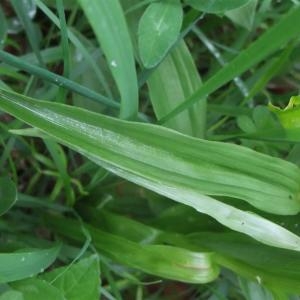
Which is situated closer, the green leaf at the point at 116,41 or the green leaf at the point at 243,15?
the green leaf at the point at 116,41

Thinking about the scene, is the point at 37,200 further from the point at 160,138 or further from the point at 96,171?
the point at 160,138

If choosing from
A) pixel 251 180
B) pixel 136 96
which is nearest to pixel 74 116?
pixel 136 96

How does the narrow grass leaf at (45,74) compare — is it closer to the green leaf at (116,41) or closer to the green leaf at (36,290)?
the green leaf at (116,41)

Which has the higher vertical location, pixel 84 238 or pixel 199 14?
pixel 199 14

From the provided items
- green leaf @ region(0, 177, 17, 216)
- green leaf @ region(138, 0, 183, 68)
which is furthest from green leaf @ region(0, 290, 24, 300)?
green leaf @ region(138, 0, 183, 68)

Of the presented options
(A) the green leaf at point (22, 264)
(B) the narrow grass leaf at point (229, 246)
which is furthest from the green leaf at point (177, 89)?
(A) the green leaf at point (22, 264)

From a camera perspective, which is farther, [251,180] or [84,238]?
[84,238]
